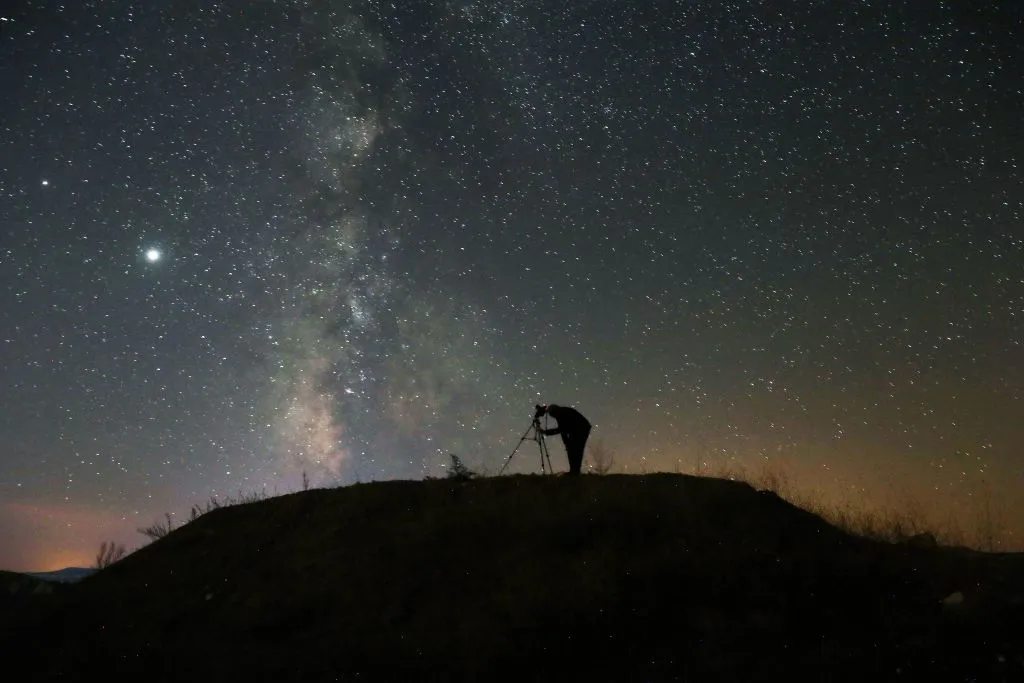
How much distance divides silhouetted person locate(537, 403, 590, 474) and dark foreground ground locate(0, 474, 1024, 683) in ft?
2.35

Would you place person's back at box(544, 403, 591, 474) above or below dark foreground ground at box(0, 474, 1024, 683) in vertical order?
above

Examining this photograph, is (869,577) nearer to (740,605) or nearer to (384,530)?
(740,605)

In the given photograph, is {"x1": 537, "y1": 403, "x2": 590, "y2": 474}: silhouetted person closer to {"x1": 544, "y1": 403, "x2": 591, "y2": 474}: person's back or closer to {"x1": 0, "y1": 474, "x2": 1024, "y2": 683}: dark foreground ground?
{"x1": 544, "y1": 403, "x2": 591, "y2": 474}: person's back

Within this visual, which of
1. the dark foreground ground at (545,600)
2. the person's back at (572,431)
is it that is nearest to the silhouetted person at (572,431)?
the person's back at (572,431)

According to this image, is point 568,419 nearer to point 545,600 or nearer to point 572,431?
point 572,431

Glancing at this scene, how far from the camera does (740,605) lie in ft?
30.5

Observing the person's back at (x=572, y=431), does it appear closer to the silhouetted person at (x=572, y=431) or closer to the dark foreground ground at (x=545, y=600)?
the silhouetted person at (x=572, y=431)

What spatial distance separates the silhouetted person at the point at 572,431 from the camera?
1419 cm

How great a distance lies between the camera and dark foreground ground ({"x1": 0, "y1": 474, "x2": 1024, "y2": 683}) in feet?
27.4

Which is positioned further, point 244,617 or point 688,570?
point 244,617

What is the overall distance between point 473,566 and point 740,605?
3935 millimetres

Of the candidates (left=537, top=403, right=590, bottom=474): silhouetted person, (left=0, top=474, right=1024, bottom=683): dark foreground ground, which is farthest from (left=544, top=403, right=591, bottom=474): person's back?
(left=0, top=474, right=1024, bottom=683): dark foreground ground

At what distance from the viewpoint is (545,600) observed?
31.7ft

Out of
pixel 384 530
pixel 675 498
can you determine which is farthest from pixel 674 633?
pixel 384 530
